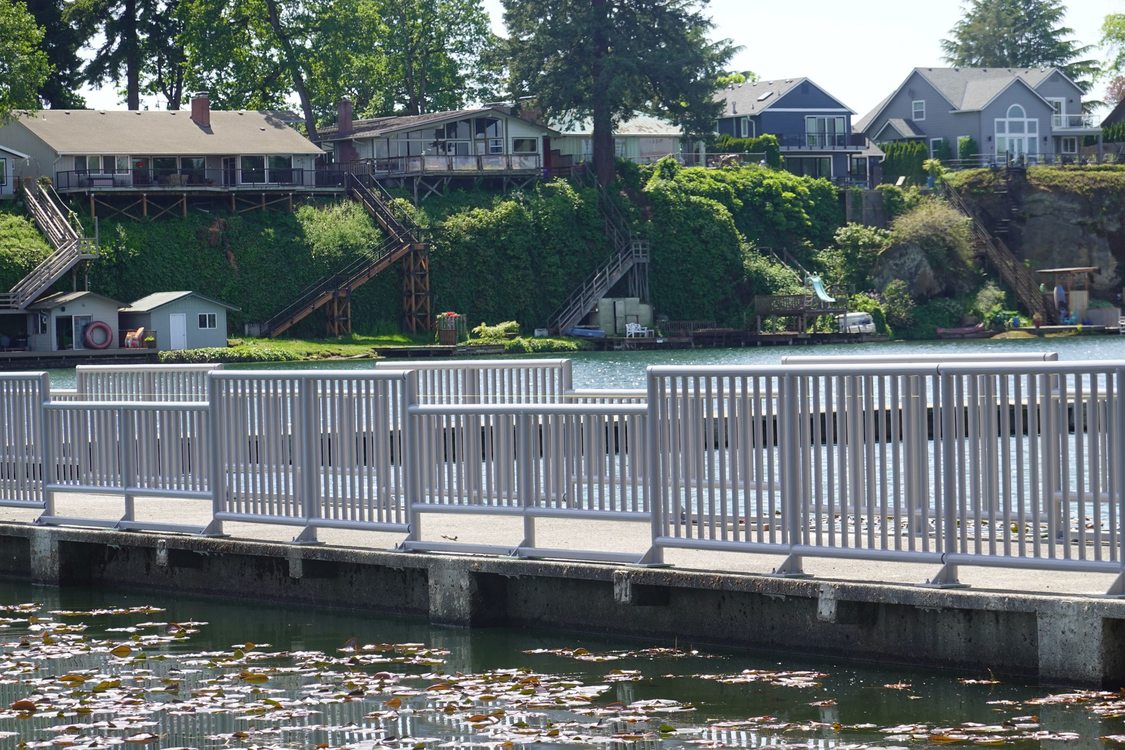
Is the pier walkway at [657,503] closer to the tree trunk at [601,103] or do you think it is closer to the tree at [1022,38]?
the tree trunk at [601,103]

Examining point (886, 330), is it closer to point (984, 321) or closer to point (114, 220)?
point (984, 321)

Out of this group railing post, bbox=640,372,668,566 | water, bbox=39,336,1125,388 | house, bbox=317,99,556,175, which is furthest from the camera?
house, bbox=317,99,556,175

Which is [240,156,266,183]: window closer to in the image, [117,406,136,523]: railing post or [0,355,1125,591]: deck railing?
[0,355,1125,591]: deck railing

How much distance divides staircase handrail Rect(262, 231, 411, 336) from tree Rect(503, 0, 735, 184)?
439 inches

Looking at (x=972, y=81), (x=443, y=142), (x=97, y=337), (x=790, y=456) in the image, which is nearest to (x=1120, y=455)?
(x=790, y=456)

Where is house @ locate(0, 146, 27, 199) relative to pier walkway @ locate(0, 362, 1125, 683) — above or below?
above

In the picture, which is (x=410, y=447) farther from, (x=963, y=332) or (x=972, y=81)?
(x=972, y=81)

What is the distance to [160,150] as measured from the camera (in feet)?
280

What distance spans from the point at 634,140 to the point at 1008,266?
2340cm

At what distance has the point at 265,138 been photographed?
294ft

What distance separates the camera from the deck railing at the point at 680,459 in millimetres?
10406

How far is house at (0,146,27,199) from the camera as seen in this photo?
276ft

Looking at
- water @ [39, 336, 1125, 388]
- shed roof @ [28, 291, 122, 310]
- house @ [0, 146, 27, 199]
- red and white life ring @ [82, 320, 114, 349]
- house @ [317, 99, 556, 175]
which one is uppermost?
house @ [317, 99, 556, 175]

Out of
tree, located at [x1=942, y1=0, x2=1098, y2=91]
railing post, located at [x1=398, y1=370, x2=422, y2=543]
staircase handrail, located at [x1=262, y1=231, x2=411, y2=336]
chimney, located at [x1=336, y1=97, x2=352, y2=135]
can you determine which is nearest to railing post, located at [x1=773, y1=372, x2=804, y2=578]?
railing post, located at [x1=398, y1=370, x2=422, y2=543]
